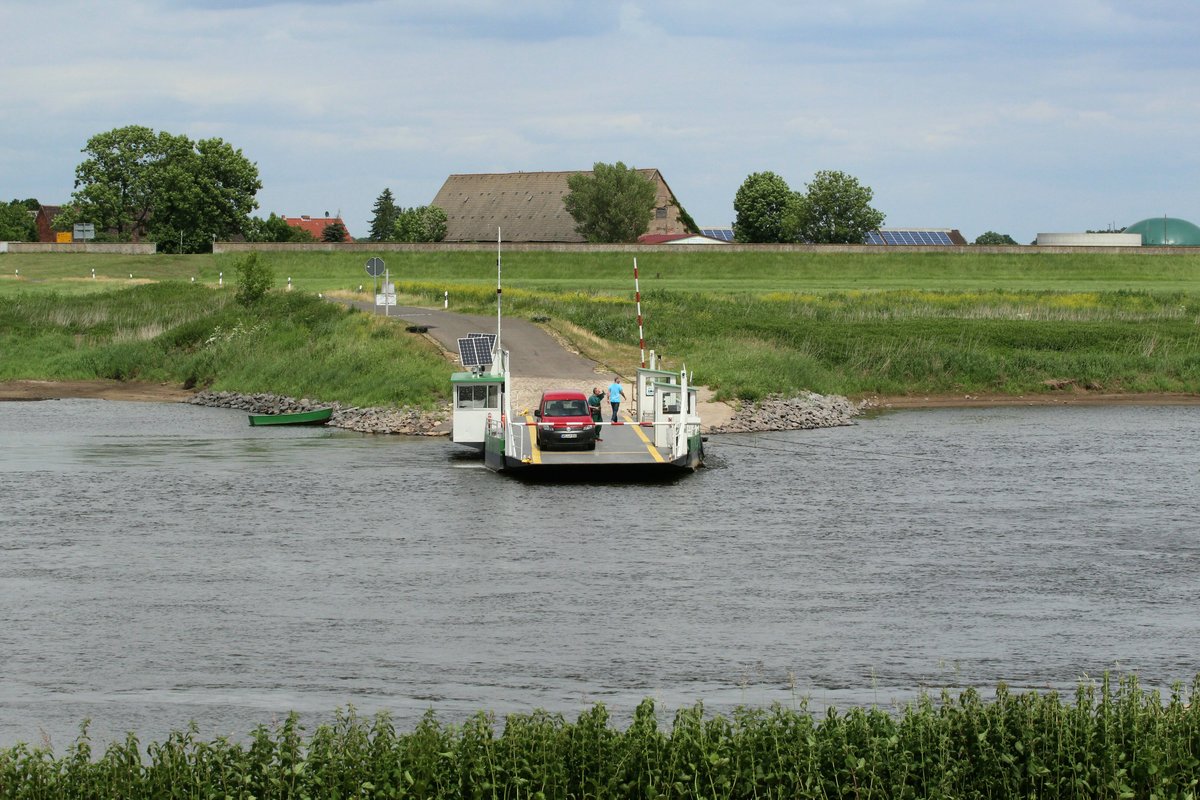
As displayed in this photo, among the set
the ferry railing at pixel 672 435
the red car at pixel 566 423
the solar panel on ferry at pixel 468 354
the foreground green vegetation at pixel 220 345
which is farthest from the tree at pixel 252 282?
the red car at pixel 566 423

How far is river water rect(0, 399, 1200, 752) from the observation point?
77.7ft

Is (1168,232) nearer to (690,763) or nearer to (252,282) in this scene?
(252,282)

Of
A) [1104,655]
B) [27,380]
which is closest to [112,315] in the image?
[27,380]

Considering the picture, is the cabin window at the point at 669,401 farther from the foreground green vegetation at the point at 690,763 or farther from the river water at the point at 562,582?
the foreground green vegetation at the point at 690,763

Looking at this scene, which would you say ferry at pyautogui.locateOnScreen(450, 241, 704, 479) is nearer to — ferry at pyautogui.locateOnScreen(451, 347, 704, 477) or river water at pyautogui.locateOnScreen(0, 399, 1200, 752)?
ferry at pyautogui.locateOnScreen(451, 347, 704, 477)

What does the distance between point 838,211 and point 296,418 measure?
407ft

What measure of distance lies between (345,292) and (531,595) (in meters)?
68.6

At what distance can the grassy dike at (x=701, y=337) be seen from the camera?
7056 centimetres

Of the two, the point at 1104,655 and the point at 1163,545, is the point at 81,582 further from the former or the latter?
the point at 1163,545

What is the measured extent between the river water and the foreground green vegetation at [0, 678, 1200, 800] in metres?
3.12

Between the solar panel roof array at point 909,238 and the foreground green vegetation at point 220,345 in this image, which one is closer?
the foreground green vegetation at point 220,345

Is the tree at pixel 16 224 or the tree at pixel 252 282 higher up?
the tree at pixel 16 224

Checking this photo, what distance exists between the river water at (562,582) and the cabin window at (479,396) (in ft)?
6.87

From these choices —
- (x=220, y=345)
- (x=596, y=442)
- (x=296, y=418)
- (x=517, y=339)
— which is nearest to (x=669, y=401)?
(x=596, y=442)
